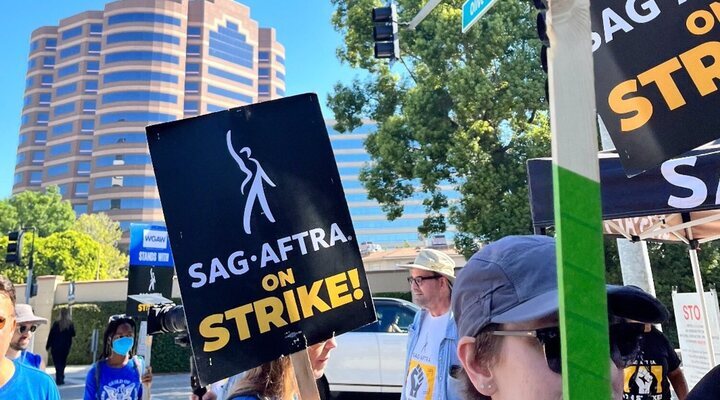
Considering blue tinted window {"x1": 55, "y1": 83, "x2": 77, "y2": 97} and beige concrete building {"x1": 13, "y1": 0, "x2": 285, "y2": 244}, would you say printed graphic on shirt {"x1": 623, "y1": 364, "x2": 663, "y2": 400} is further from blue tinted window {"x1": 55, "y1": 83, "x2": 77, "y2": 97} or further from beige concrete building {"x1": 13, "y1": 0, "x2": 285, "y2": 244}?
blue tinted window {"x1": 55, "y1": 83, "x2": 77, "y2": 97}

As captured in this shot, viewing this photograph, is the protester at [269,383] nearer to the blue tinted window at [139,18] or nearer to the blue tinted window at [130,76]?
the blue tinted window at [130,76]

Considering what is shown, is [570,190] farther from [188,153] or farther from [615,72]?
[188,153]

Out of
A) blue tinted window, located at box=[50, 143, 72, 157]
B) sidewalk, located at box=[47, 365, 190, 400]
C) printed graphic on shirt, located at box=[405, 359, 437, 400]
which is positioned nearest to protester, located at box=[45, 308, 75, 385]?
sidewalk, located at box=[47, 365, 190, 400]

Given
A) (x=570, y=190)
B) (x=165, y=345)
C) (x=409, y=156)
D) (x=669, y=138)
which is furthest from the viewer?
(x=165, y=345)

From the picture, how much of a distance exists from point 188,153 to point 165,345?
17.7 m

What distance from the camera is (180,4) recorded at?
291 ft

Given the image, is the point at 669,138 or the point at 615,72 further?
the point at 615,72

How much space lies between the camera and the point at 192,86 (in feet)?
295

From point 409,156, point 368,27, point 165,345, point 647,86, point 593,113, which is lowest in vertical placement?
point 165,345

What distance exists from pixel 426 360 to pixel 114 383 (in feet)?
8.12

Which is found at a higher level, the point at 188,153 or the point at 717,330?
the point at 188,153

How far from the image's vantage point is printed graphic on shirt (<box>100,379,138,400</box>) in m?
4.27

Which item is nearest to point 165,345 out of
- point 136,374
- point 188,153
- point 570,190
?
point 136,374

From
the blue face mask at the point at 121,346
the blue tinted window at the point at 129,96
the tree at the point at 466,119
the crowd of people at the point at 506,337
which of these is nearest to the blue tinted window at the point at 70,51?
the blue tinted window at the point at 129,96
